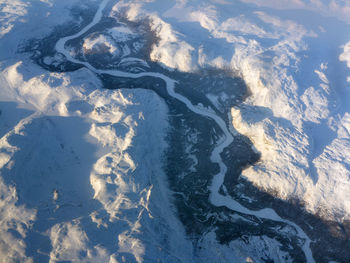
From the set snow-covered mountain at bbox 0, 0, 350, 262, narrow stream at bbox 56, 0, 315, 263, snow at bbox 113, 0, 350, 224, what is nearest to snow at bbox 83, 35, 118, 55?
snow-covered mountain at bbox 0, 0, 350, 262

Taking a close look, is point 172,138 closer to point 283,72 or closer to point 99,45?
point 283,72

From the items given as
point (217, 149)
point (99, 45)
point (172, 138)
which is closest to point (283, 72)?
point (217, 149)

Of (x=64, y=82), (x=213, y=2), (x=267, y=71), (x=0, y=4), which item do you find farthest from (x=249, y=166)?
(x=0, y=4)

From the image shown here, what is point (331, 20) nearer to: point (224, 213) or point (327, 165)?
point (327, 165)

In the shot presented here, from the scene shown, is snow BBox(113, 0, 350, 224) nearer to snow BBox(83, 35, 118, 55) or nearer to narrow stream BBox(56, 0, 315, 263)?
narrow stream BBox(56, 0, 315, 263)

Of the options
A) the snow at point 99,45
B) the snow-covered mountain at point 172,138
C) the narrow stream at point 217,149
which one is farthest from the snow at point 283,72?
the snow at point 99,45

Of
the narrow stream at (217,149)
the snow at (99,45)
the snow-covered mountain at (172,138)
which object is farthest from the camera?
the snow at (99,45)

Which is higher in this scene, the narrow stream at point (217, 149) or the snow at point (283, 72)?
the snow at point (283, 72)

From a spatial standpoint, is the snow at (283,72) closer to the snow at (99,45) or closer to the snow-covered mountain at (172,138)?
the snow-covered mountain at (172,138)
